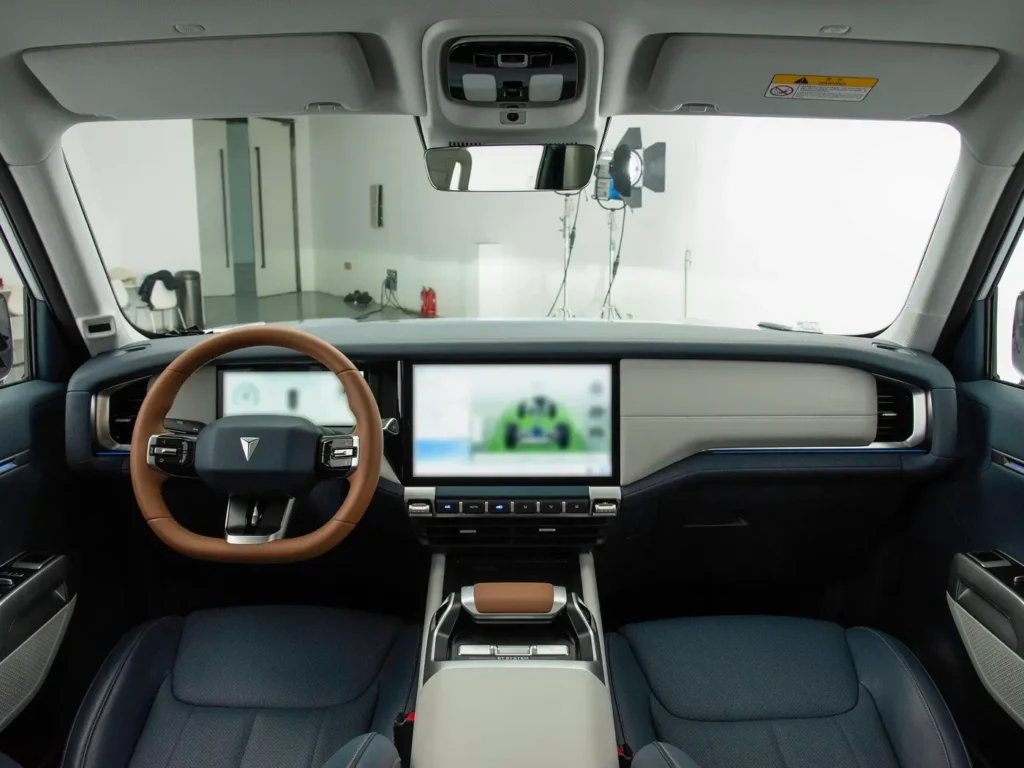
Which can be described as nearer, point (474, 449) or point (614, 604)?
point (474, 449)

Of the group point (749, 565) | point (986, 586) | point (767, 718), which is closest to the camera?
point (986, 586)

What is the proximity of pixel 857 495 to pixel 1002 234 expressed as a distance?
2.77 feet

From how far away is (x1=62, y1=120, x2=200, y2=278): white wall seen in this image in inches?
252

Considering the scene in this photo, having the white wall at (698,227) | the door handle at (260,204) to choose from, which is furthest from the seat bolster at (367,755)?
the door handle at (260,204)

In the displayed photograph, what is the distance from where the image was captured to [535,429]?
2008 mm

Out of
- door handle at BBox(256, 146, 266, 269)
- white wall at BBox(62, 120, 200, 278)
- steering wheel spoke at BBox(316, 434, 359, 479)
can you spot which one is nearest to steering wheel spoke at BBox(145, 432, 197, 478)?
steering wheel spoke at BBox(316, 434, 359, 479)

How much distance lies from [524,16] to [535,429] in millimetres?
1007

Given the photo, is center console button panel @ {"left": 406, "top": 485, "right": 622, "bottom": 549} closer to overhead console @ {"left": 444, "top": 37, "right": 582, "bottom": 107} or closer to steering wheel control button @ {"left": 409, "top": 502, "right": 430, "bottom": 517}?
steering wheel control button @ {"left": 409, "top": 502, "right": 430, "bottom": 517}

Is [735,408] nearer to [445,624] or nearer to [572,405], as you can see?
[572,405]

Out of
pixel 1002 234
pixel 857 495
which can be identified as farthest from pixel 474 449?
pixel 1002 234

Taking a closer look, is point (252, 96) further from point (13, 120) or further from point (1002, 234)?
point (1002, 234)

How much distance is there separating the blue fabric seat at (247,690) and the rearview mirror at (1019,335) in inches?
71.1

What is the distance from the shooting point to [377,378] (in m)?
2.07

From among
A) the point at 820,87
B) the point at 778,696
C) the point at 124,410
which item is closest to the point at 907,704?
the point at 778,696
